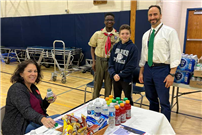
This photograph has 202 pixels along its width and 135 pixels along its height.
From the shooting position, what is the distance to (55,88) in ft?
15.9

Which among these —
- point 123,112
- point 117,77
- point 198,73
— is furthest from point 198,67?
point 123,112

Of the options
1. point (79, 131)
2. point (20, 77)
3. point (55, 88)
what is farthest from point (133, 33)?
point (79, 131)

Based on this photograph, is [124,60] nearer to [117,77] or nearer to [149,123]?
[117,77]

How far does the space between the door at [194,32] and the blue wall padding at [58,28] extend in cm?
284

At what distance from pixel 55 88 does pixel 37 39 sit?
168 inches

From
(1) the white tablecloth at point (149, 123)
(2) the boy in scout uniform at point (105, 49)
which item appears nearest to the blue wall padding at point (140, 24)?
(2) the boy in scout uniform at point (105, 49)

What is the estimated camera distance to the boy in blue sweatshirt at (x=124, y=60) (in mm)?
2572

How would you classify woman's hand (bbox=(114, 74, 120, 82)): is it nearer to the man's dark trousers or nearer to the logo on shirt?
the logo on shirt

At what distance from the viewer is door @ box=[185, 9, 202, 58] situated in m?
7.05

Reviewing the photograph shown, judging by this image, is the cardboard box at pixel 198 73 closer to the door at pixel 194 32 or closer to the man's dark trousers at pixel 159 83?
the man's dark trousers at pixel 159 83

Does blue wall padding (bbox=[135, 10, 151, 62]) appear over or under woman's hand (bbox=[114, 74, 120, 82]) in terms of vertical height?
over

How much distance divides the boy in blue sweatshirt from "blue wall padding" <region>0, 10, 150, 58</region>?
10.3 feet

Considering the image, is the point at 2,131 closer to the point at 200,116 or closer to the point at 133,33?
the point at 200,116

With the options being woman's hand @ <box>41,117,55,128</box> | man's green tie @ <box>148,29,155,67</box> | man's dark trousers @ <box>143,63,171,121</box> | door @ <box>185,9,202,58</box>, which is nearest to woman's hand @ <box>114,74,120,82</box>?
man's dark trousers @ <box>143,63,171,121</box>
